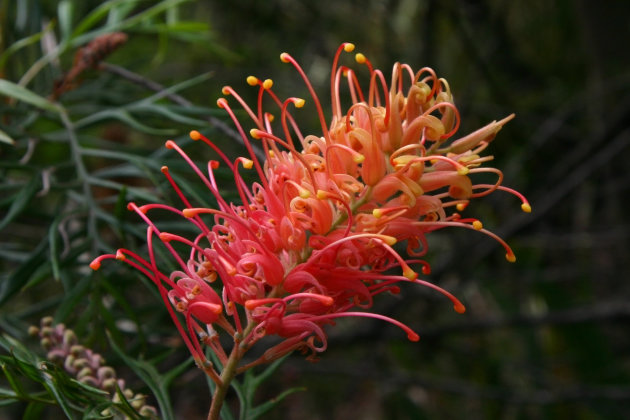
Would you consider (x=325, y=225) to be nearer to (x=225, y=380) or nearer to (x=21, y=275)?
(x=225, y=380)

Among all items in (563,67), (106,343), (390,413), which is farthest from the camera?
(563,67)

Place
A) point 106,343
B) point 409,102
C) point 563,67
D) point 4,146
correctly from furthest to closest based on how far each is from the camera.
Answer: point 563,67
point 4,146
point 106,343
point 409,102

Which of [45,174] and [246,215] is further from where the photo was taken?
[45,174]

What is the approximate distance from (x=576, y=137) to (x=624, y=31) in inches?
13.4

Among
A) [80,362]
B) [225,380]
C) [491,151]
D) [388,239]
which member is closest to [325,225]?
[388,239]

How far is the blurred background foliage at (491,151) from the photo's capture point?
3.91 feet

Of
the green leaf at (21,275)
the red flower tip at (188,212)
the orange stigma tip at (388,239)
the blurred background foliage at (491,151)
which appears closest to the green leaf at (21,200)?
the green leaf at (21,275)

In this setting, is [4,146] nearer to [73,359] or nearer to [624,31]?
[73,359]

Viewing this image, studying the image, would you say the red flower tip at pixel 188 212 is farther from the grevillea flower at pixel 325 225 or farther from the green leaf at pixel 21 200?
the green leaf at pixel 21 200

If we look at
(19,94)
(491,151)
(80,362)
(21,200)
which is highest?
(19,94)

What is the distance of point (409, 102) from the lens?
0.60 m

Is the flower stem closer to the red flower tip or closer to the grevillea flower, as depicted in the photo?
the grevillea flower

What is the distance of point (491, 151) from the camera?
1.83 meters

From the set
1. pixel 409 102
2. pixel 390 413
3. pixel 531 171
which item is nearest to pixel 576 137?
pixel 531 171
